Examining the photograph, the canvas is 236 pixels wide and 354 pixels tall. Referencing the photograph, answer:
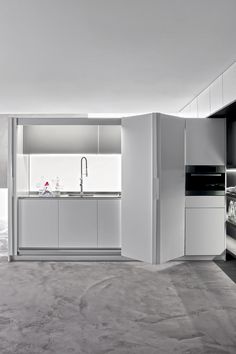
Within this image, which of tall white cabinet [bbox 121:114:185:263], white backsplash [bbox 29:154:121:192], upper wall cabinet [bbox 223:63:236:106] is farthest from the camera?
white backsplash [bbox 29:154:121:192]

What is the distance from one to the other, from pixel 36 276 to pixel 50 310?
124 centimetres

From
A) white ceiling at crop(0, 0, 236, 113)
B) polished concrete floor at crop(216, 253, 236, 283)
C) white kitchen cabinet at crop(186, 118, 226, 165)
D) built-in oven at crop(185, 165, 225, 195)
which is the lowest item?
polished concrete floor at crop(216, 253, 236, 283)

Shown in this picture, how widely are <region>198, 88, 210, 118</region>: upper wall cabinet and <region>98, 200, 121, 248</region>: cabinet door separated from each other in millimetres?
1988

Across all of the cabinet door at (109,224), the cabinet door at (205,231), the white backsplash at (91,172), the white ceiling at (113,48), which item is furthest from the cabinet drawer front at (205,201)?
the white backsplash at (91,172)

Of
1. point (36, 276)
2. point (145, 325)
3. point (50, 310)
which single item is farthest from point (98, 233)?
point (145, 325)

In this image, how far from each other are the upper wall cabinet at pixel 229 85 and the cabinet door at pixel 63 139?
8.43 ft

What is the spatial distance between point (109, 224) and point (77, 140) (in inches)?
71.7

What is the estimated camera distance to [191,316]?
3.41 metres

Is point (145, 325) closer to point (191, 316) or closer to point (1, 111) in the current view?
point (191, 316)

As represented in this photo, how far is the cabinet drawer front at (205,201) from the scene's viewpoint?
216 inches

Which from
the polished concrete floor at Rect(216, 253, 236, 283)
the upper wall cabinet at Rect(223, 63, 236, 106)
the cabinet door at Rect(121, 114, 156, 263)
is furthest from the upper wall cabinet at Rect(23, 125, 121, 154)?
the polished concrete floor at Rect(216, 253, 236, 283)

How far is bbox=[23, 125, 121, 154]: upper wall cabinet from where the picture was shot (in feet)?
21.3

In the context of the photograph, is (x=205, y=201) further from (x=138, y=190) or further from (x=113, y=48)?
(x=113, y=48)

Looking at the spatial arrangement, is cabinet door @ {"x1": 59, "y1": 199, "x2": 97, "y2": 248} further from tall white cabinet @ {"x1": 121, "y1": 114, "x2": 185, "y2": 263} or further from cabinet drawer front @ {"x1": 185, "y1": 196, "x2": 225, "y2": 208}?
cabinet drawer front @ {"x1": 185, "y1": 196, "x2": 225, "y2": 208}
